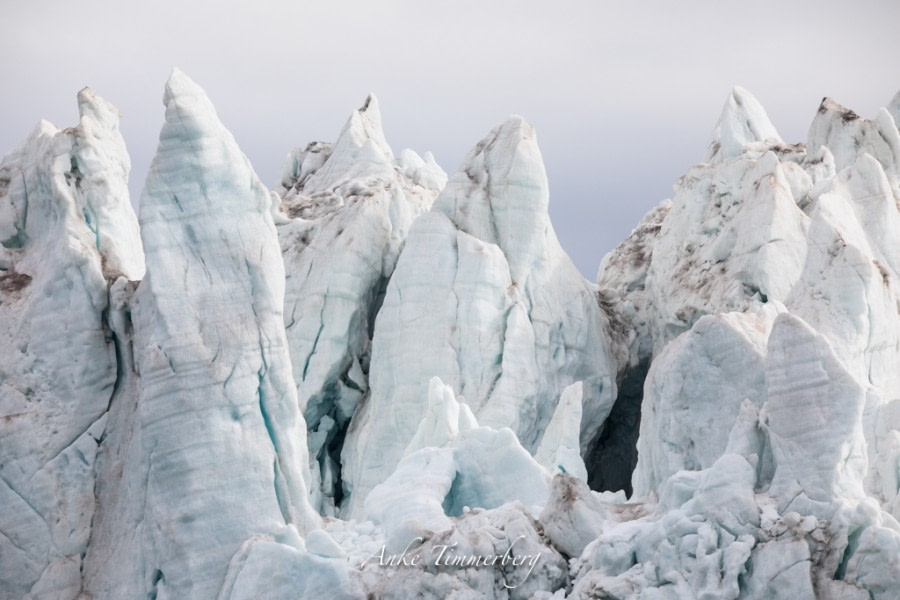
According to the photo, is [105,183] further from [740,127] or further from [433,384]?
[740,127]

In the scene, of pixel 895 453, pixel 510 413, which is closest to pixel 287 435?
pixel 510 413

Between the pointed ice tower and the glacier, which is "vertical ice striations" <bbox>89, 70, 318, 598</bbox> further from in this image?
the pointed ice tower

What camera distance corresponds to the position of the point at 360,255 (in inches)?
1502

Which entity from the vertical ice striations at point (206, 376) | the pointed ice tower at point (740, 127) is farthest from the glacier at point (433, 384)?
the pointed ice tower at point (740, 127)

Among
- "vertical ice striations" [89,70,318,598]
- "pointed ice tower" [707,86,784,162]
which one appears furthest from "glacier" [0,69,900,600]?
"pointed ice tower" [707,86,784,162]

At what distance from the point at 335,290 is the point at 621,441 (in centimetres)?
837

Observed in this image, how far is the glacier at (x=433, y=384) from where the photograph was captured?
23.8m

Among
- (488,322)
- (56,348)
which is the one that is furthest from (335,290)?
(56,348)

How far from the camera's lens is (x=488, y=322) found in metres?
36.4

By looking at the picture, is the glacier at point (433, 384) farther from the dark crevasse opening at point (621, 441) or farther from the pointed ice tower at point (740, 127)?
the pointed ice tower at point (740, 127)

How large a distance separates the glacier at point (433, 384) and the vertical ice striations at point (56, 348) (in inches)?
2.1

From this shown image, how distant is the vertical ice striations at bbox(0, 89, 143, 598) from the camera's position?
2811 centimetres

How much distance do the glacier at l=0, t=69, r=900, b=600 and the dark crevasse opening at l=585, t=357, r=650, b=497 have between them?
3.6 inches

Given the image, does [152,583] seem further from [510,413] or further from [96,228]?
[510,413]
